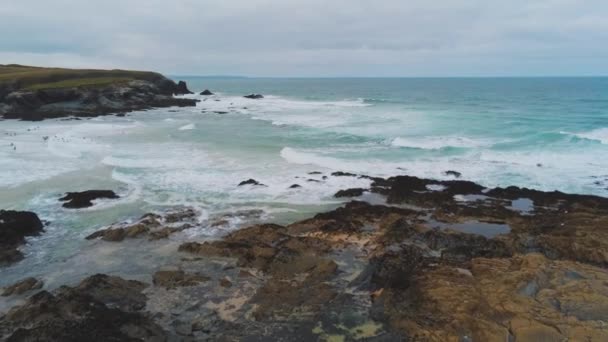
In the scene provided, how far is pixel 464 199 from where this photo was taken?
2003cm

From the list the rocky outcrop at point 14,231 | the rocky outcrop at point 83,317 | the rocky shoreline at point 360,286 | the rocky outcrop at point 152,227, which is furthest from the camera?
the rocky outcrop at point 152,227

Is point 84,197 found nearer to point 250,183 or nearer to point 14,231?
point 14,231

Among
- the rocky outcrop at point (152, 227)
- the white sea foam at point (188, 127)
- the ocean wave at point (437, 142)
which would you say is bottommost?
the rocky outcrop at point (152, 227)

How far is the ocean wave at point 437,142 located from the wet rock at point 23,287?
2642cm

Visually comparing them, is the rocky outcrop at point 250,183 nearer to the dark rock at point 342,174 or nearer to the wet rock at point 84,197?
the dark rock at point 342,174

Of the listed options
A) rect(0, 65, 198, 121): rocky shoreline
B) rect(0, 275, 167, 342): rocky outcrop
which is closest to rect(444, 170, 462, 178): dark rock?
rect(0, 275, 167, 342): rocky outcrop

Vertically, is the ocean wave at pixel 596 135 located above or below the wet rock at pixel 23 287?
above

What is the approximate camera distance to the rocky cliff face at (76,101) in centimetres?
5447

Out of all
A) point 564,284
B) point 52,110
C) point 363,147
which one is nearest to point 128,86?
point 52,110

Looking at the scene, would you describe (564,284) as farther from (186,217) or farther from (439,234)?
(186,217)

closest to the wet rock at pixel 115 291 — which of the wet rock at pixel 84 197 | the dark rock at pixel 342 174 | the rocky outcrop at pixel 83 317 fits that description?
the rocky outcrop at pixel 83 317

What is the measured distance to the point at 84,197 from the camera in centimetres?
2011

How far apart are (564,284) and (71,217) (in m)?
17.7

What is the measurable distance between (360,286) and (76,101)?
59312 mm
